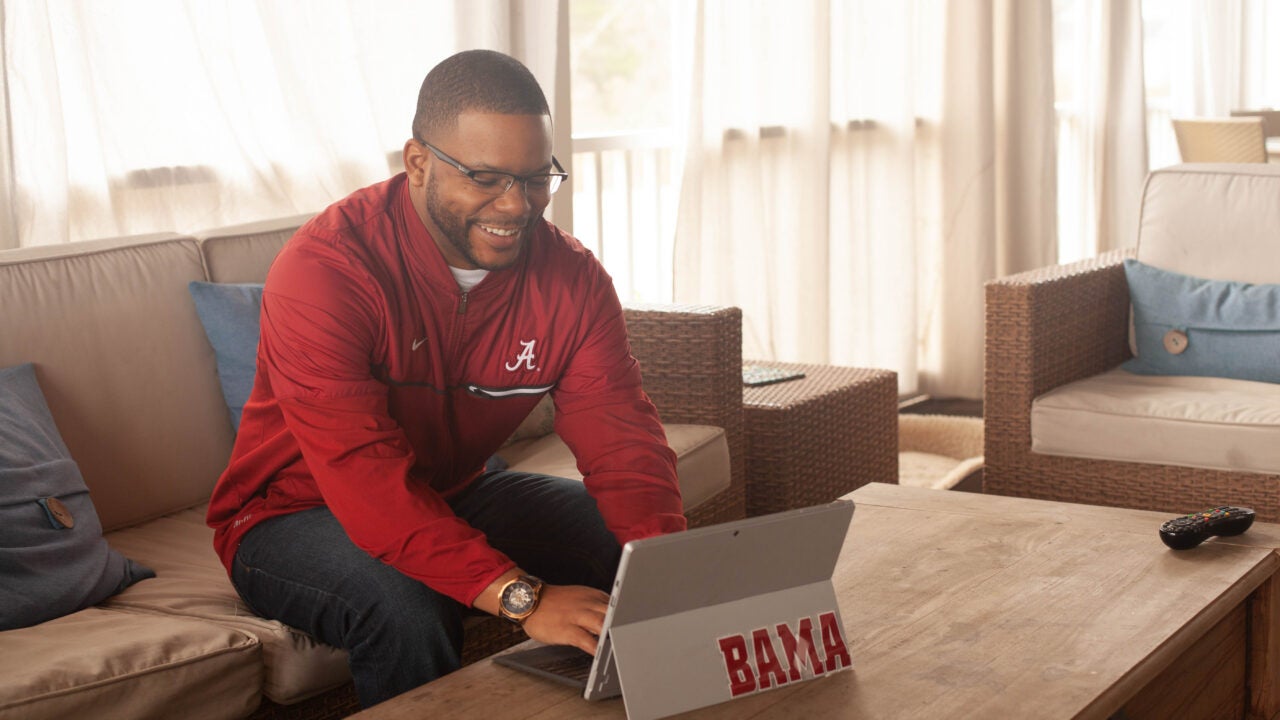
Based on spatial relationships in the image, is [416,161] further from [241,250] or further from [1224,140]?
[1224,140]

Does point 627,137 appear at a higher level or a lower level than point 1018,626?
higher

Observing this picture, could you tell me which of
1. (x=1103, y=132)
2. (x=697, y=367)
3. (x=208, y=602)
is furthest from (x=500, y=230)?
(x=1103, y=132)

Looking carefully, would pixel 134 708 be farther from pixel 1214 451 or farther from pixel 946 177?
pixel 946 177

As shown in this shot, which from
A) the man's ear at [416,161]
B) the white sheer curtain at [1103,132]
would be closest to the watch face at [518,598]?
the man's ear at [416,161]

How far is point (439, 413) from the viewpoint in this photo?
5.73ft

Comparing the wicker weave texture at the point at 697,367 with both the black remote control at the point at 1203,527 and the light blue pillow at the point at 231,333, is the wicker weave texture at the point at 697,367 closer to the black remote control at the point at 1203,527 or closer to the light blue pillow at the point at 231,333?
the light blue pillow at the point at 231,333

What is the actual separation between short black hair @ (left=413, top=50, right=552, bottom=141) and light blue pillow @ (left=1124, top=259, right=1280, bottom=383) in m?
1.84

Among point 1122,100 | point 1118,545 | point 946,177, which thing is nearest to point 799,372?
point 1118,545

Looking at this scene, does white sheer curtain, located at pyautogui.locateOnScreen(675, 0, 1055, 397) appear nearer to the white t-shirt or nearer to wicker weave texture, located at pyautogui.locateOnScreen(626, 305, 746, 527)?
wicker weave texture, located at pyautogui.locateOnScreen(626, 305, 746, 527)

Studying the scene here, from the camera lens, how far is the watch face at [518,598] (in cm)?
144

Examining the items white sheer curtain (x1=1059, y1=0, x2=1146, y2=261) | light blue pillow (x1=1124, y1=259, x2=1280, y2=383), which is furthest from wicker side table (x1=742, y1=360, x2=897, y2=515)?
white sheer curtain (x1=1059, y1=0, x2=1146, y2=261)

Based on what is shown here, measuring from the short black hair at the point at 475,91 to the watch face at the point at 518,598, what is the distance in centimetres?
52

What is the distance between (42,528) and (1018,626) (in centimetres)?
118

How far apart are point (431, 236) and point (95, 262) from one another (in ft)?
2.41
